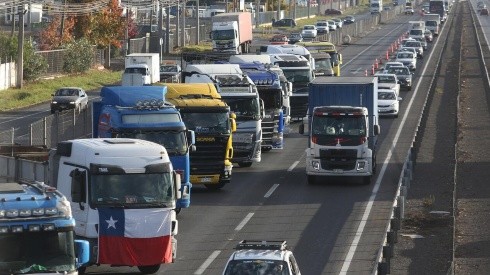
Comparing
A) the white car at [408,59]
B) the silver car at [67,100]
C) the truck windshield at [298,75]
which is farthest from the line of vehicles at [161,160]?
the white car at [408,59]

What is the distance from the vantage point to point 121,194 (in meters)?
24.6

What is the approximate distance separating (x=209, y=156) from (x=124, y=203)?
42.1 ft

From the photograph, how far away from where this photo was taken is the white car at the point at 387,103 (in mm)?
62344

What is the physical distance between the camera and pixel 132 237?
24344mm

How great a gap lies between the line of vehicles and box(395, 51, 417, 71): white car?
39.5 m

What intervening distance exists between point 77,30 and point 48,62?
2045cm

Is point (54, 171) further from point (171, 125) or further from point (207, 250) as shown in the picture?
point (171, 125)

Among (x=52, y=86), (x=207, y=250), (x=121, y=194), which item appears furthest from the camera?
(x=52, y=86)

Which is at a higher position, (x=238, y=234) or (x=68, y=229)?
(x=68, y=229)

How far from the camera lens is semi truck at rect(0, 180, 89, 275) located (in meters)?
18.6

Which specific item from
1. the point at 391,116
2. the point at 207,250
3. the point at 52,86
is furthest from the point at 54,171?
the point at 52,86

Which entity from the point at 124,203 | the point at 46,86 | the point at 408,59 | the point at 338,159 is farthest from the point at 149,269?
the point at 408,59

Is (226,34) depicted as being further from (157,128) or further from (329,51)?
(157,128)

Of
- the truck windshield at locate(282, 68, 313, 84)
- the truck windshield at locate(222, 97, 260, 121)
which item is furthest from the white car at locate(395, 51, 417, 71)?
the truck windshield at locate(222, 97, 260, 121)
